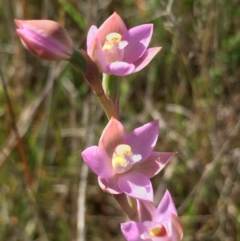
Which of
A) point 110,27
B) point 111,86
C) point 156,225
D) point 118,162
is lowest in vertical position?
point 156,225

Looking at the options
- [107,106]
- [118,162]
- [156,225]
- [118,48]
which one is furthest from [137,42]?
[156,225]

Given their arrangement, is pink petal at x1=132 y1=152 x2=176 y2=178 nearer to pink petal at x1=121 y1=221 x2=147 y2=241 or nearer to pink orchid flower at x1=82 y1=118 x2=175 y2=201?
pink orchid flower at x1=82 y1=118 x2=175 y2=201

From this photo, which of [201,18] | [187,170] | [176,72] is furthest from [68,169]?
[201,18]

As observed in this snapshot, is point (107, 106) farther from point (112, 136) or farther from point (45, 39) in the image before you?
point (45, 39)

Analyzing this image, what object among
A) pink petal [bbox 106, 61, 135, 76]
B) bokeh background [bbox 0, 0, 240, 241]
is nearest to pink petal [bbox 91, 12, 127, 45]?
pink petal [bbox 106, 61, 135, 76]

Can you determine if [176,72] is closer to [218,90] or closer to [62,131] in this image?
[218,90]

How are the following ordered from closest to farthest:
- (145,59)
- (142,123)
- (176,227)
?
1. (176,227)
2. (145,59)
3. (142,123)
